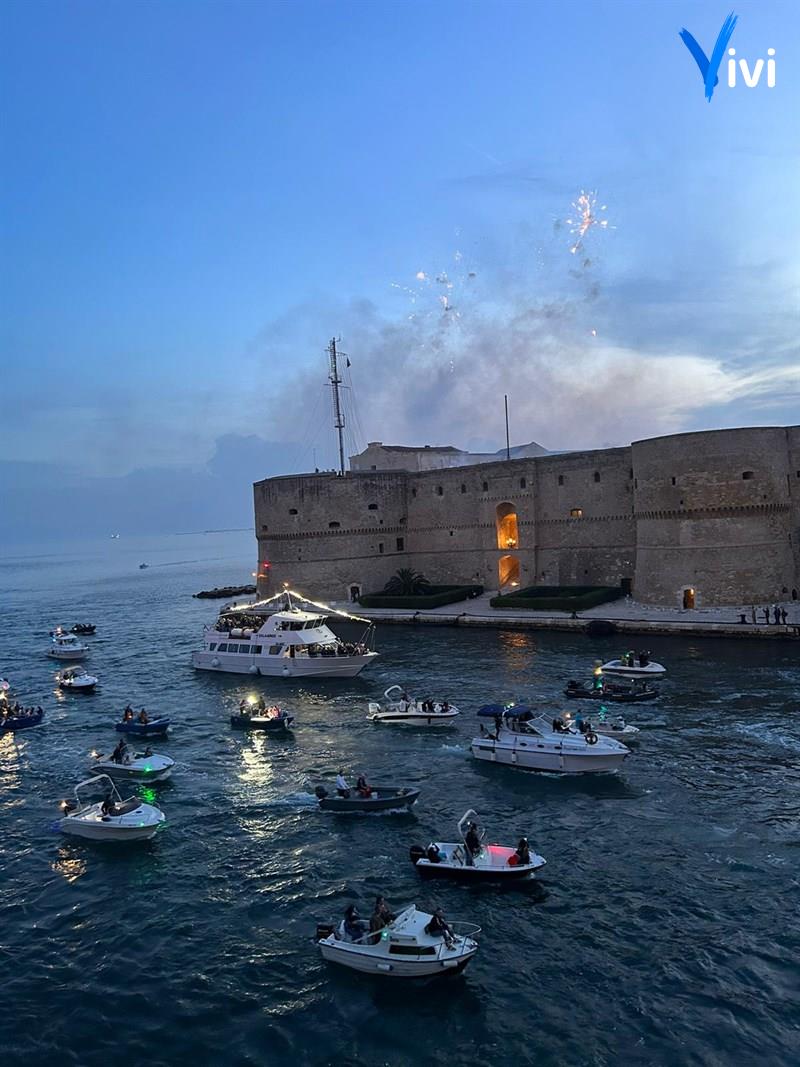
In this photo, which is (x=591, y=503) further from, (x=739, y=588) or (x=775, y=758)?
(x=775, y=758)

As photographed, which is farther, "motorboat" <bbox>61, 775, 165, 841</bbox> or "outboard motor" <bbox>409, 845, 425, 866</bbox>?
"motorboat" <bbox>61, 775, 165, 841</bbox>

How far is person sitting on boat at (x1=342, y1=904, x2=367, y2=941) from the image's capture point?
14375mm

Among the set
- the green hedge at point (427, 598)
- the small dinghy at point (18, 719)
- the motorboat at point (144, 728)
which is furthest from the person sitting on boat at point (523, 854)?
the green hedge at point (427, 598)

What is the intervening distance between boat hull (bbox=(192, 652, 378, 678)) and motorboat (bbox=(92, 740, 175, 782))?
13434 mm

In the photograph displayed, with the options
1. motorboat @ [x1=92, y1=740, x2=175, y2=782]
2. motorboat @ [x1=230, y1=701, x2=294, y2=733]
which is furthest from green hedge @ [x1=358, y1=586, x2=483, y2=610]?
motorboat @ [x1=92, y1=740, x2=175, y2=782]

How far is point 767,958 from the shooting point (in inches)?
544

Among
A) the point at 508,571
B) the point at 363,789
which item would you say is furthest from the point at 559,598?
the point at 363,789

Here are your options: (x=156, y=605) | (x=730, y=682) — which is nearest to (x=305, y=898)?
(x=730, y=682)

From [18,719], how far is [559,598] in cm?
3301

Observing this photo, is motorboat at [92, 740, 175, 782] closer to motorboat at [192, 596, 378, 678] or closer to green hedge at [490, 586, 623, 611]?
motorboat at [192, 596, 378, 678]

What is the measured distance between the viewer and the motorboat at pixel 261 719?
2959cm

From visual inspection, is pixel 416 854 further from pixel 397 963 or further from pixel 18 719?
pixel 18 719

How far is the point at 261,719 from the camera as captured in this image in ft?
97.2

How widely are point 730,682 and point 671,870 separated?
55.7 ft
